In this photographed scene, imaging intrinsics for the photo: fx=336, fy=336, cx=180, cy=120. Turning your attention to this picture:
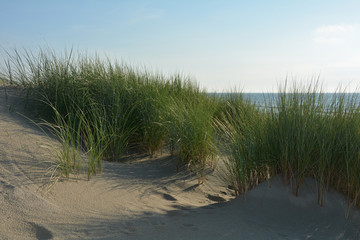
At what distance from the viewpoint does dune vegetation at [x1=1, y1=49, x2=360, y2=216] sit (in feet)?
9.67

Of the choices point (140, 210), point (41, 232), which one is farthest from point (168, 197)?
point (41, 232)

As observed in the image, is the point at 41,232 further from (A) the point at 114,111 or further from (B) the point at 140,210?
(A) the point at 114,111

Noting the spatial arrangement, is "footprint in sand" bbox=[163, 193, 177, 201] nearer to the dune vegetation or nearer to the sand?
the sand

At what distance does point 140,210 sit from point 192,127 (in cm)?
141

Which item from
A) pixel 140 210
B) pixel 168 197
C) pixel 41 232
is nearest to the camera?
pixel 41 232

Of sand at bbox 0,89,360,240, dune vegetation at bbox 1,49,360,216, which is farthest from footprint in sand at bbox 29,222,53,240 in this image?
dune vegetation at bbox 1,49,360,216

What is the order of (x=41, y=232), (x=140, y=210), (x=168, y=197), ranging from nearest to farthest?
(x=41, y=232) < (x=140, y=210) < (x=168, y=197)

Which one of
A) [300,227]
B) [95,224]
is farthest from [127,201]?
[300,227]

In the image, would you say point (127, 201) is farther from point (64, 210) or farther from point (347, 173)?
point (347, 173)

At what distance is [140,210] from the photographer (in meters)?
3.17

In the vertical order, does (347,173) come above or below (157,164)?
above

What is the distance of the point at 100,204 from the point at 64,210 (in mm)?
335

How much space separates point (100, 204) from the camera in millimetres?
3219

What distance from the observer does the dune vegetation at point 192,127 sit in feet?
9.67
